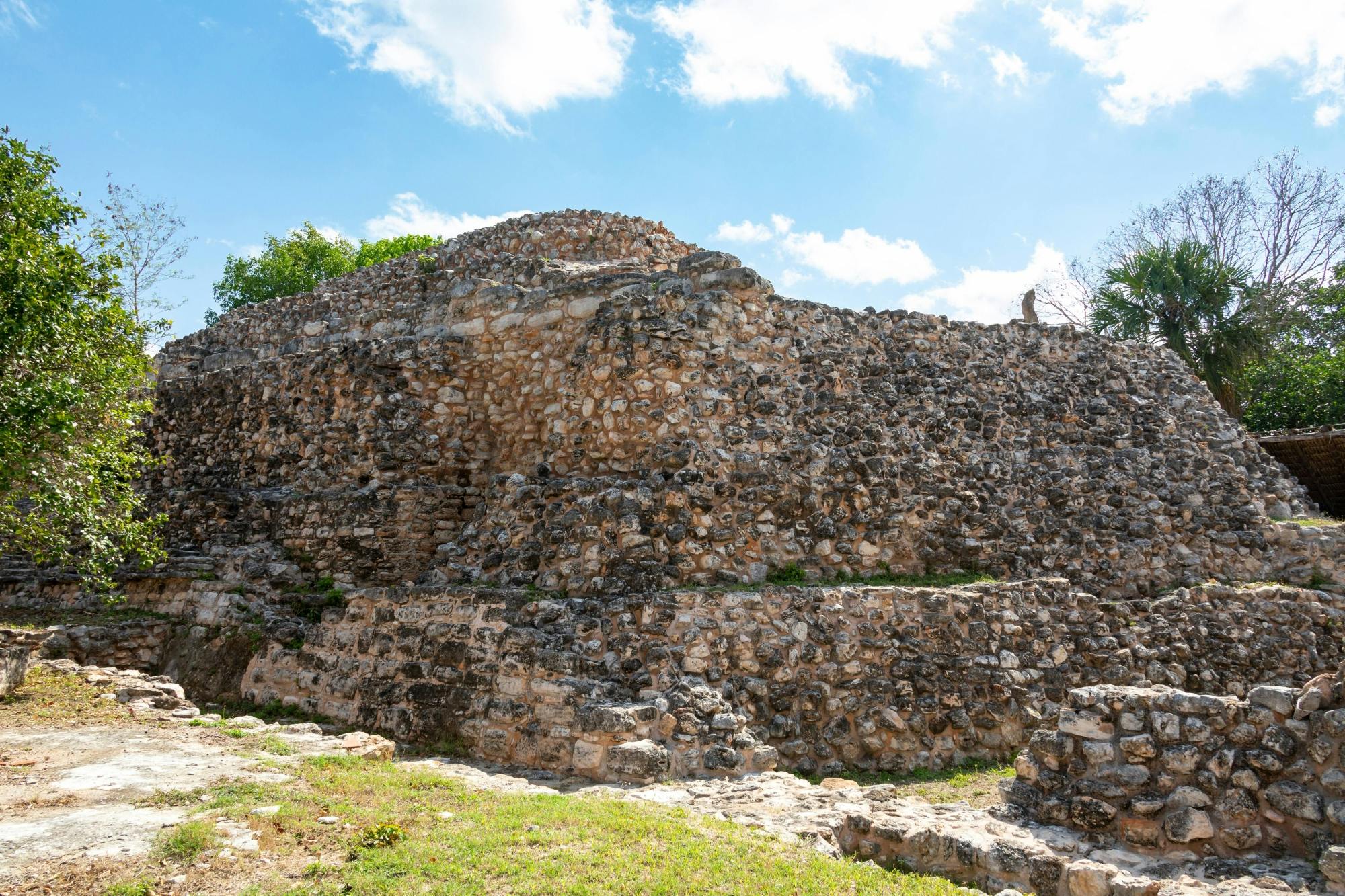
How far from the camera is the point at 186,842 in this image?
14.4 feet

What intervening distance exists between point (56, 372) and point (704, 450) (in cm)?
641

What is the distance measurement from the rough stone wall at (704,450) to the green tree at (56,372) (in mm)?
2558

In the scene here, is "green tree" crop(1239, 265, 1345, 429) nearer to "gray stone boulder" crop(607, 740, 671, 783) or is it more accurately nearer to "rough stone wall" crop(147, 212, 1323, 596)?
"rough stone wall" crop(147, 212, 1323, 596)

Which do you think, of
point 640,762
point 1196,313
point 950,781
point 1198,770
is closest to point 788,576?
point 950,781

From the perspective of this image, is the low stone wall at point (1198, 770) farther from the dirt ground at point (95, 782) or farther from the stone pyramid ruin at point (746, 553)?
the dirt ground at point (95, 782)

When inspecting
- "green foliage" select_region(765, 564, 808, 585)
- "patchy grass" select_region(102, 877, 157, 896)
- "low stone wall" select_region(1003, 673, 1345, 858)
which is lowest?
"patchy grass" select_region(102, 877, 157, 896)

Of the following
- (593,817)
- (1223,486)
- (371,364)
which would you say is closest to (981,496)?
(1223,486)

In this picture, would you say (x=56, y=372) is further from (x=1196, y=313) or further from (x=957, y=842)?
(x=1196, y=313)

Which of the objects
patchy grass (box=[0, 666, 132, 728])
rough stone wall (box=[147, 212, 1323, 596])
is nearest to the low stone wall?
rough stone wall (box=[147, 212, 1323, 596])

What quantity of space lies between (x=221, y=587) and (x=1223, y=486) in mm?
13307

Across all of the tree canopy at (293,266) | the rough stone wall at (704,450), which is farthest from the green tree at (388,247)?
the rough stone wall at (704,450)

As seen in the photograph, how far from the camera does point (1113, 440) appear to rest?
39.4 ft

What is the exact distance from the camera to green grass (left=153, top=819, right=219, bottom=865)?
429 cm

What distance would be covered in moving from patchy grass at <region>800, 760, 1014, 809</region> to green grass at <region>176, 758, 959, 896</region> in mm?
2273
